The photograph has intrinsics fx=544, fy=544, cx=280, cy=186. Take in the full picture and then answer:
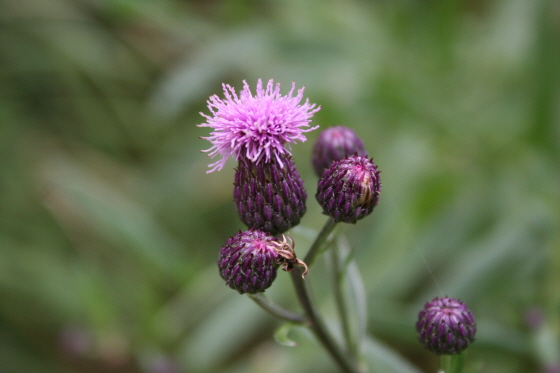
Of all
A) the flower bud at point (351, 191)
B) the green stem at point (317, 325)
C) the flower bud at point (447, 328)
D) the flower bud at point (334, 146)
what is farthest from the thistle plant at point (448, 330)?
the flower bud at point (334, 146)

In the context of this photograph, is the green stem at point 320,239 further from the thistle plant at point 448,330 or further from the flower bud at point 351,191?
the thistle plant at point 448,330

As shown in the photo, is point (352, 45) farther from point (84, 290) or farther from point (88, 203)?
point (84, 290)

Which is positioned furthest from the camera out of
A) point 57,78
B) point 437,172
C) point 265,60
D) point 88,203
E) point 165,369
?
point 57,78

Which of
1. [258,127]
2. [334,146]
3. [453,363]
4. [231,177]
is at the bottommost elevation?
[453,363]

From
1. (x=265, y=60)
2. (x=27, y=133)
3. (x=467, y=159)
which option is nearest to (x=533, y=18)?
(x=467, y=159)

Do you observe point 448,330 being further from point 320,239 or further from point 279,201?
point 279,201

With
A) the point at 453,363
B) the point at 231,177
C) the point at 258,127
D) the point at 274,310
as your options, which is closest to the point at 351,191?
the point at 258,127

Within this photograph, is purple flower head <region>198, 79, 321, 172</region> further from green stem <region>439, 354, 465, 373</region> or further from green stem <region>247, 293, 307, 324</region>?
green stem <region>439, 354, 465, 373</region>
